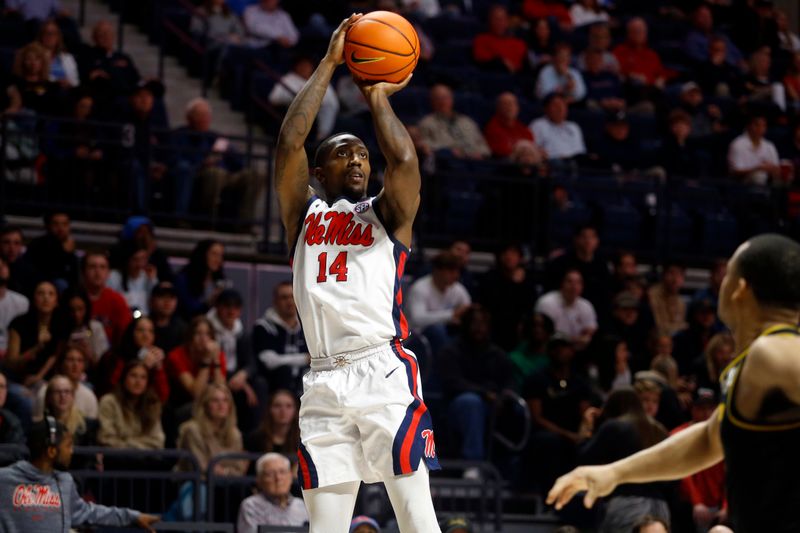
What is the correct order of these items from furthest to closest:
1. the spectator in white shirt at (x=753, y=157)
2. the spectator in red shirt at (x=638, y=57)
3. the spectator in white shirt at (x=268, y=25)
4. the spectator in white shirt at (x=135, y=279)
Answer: the spectator in red shirt at (x=638, y=57), the spectator in white shirt at (x=753, y=157), the spectator in white shirt at (x=268, y=25), the spectator in white shirt at (x=135, y=279)

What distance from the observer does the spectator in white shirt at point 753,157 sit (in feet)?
51.5

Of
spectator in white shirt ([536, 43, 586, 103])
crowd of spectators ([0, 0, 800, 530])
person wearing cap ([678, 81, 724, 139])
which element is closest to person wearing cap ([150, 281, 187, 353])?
crowd of spectators ([0, 0, 800, 530])

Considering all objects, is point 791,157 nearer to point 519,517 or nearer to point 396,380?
point 519,517

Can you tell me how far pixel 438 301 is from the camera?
12297mm

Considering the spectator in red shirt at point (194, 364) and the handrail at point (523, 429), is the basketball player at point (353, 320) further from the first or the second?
the handrail at point (523, 429)

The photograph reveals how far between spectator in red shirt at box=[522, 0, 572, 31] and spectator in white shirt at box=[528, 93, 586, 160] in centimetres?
310

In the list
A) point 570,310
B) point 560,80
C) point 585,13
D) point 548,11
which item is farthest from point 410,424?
point 585,13

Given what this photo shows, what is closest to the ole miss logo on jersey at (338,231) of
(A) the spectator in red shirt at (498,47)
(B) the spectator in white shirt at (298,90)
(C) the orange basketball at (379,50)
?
(C) the orange basketball at (379,50)

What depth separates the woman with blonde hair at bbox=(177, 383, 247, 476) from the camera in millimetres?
10016

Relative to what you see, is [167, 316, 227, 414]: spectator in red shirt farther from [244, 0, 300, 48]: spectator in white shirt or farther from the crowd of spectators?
[244, 0, 300, 48]: spectator in white shirt

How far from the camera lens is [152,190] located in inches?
501

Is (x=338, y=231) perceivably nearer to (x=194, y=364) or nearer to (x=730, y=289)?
(x=730, y=289)

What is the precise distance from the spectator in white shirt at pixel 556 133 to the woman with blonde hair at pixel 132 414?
6.28 meters

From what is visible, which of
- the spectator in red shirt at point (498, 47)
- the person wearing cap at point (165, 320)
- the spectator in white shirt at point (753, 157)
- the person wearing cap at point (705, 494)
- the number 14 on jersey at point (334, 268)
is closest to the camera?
the number 14 on jersey at point (334, 268)
